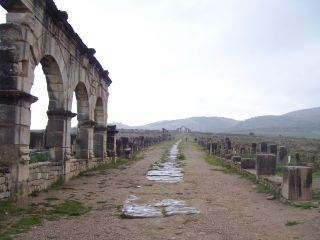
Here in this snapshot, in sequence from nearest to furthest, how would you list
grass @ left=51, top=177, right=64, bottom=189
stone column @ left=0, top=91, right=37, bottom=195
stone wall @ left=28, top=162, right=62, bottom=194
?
stone column @ left=0, top=91, right=37, bottom=195 < stone wall @ left=28, top=162, right=62, bottom=194 < grass @ left=51, top=177, right=64, bottom=189

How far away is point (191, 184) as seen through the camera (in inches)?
549

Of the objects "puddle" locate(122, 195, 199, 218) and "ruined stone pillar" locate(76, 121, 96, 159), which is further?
"ruined stone pillar" locate(76, 121, 96, 159)

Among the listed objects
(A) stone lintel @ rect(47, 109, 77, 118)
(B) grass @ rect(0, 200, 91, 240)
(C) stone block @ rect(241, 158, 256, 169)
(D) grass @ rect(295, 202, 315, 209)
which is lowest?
(B) grass @ rect(0, 200, 91, 240)

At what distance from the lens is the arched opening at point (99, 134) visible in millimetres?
21766

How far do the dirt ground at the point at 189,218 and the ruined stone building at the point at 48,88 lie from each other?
3.01 feet

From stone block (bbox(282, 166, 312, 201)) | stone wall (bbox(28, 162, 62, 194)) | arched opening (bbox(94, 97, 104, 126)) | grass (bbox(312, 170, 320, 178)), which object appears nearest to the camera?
stone block (bbox(282, 166, 312, 201))

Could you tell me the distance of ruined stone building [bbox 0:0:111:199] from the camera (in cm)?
1005

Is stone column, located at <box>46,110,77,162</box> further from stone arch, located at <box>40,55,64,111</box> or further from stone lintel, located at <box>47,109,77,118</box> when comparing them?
stone arch, located at <box>40,55,64,111</box>

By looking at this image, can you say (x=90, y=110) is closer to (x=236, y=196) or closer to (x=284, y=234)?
(x=236, y=196)

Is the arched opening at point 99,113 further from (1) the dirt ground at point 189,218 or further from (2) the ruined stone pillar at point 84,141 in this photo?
(1) the dirt ground at point 189,218

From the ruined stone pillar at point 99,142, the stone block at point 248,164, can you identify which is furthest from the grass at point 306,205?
the ruined stone pillar at point 99,142

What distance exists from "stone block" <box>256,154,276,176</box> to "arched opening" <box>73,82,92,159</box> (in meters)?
7.64

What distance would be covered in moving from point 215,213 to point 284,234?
204cm

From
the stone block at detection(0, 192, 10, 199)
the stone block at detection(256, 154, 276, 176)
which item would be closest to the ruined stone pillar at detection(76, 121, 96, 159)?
the stone block at detection(256, 154, 276, 176)
